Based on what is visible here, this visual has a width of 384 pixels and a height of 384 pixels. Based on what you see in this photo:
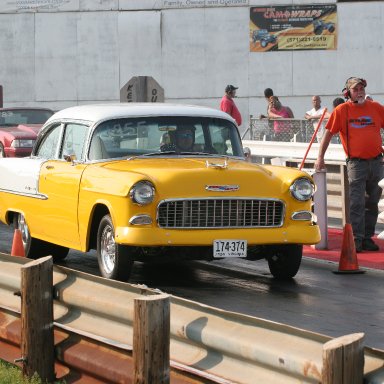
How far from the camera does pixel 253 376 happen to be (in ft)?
19.0

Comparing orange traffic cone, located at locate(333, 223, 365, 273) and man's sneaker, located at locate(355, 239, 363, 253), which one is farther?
man's sneaker, located at locate(355, 239, 363, 253)

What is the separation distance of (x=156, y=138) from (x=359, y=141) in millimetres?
3022

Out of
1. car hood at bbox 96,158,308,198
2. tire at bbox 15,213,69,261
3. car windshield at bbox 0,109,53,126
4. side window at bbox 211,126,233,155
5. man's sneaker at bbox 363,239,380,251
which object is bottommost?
man's sneaker at bbox 363,239,380,251

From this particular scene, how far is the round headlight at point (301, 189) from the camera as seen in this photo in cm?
1164

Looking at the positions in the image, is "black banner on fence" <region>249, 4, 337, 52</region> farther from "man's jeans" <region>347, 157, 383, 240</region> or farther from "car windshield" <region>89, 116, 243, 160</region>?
"car windshield" <region>89, 116, 243, 160</region>

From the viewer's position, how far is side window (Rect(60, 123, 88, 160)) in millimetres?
12578

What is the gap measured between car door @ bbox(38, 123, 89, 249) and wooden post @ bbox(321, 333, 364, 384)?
278 inches

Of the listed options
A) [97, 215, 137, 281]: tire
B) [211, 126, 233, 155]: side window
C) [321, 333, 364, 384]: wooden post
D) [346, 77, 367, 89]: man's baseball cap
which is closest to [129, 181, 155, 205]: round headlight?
[97, 215, 137, 281]: tire

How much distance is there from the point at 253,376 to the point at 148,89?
17233mm

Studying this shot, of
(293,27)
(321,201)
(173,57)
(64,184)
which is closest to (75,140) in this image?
(64,184)

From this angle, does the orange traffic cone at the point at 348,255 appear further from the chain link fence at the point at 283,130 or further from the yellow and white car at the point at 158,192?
the chain link fence at the point at 283,130

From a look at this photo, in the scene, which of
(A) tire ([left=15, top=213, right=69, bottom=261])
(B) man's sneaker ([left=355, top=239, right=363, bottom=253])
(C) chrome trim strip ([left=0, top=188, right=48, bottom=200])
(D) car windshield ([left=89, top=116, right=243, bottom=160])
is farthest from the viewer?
(B) man's sneaker ([left=355, top=239, right=363, bottom=253])

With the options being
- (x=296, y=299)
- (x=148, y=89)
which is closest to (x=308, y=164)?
(x=148, y=89)

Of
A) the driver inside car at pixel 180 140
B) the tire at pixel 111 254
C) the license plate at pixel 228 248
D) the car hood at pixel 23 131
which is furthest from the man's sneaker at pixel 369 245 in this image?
the car hood at pixel 23 131
